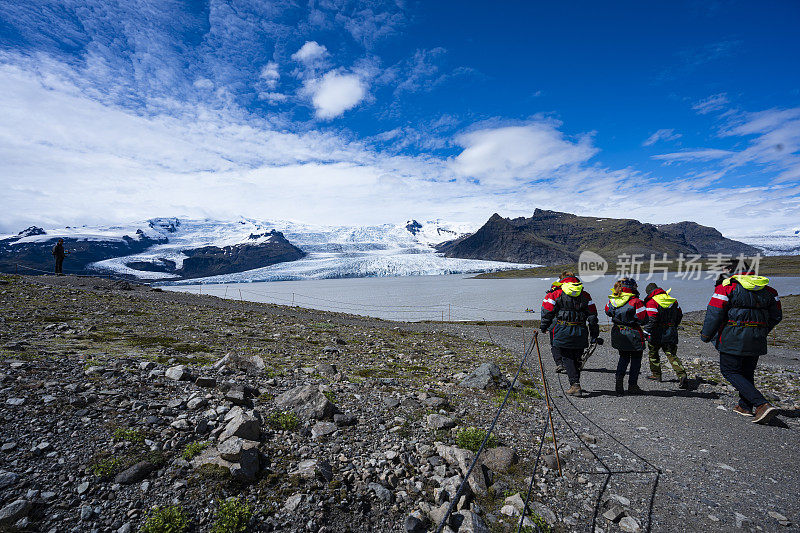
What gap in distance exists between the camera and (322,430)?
6.14 metres

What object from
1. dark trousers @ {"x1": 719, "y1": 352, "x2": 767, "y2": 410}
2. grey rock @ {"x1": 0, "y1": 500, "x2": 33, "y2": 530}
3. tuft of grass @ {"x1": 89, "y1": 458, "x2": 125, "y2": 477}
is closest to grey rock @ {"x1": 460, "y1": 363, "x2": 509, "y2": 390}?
dark trousers @ {"x1": 719, "y1": 352, "x2": 767, "y2": 410}

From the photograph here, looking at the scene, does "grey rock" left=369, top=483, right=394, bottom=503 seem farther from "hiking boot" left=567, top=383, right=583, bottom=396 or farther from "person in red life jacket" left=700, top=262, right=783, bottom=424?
"person in red life jacket" left=700, top=262, right=783, bottom=424

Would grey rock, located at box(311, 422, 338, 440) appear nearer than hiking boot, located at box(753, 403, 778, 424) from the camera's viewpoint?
Yes

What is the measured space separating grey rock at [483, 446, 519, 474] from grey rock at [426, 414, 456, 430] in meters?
1.04

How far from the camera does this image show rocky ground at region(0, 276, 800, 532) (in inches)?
169

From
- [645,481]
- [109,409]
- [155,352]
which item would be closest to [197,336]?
[155,352]

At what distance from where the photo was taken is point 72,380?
644 centimetres

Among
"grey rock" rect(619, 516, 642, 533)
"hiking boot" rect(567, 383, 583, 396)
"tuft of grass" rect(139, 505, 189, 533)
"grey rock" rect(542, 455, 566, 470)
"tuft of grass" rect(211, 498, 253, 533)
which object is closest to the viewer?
"tuft of grass" rect(139, 505, 189, 533)

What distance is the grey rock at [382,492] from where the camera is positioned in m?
4.84

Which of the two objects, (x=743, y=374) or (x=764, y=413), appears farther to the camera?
(x=743, y=374)

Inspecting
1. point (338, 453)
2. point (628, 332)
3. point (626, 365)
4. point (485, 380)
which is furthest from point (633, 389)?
point (338, 453)

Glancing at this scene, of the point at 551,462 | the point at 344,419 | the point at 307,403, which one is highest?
the point at 307,403

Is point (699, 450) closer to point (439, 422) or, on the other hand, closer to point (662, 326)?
point (439, 422)

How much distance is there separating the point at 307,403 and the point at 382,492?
256cm
